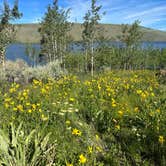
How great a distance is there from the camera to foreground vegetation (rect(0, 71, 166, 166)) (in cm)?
453

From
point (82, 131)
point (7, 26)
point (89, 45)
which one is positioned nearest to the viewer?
point (82, 131)

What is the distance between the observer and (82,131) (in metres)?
5.83

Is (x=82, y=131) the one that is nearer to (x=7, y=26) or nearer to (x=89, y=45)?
(x=7, y=26)

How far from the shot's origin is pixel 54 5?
95.2 ft

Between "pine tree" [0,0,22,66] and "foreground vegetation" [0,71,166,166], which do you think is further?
"pine tree" [0,0,22,66]

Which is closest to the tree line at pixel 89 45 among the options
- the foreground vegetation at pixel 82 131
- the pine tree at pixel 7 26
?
the pine tree at pixel 7 26

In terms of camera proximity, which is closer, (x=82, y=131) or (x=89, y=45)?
(x=82, y=131)

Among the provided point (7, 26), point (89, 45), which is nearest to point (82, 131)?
point (7, 26)

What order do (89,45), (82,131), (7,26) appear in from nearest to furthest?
(82,131)
(7,26)
(89,45)

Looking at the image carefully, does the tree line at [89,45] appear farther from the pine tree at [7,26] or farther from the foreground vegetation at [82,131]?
the foreground vegetation at [82,131]

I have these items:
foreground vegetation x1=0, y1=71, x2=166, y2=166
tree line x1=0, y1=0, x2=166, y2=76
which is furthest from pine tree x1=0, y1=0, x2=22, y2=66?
foreground vegetation x1=0, y1=71, x2=166, y2=166

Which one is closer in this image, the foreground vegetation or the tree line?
the foreground vegetation

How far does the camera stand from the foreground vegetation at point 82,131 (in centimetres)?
453

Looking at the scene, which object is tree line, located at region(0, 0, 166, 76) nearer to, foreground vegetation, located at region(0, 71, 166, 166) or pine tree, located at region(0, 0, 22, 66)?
pine tree, located at region(0, 0, 22, 66)
